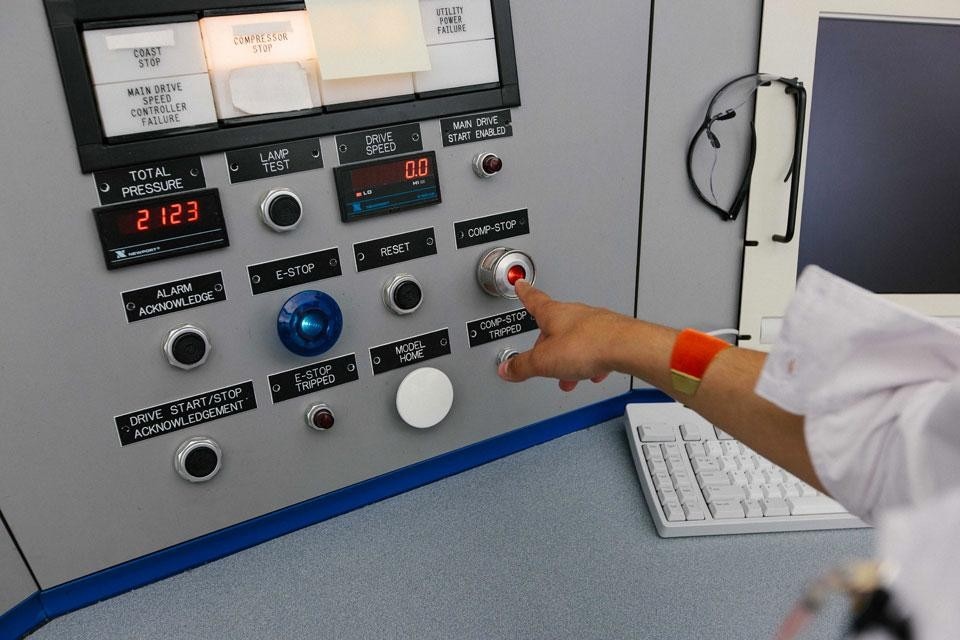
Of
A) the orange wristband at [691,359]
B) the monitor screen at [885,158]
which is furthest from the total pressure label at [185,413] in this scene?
the monitor screen at [885,158]

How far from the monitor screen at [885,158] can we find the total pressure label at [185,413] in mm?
771

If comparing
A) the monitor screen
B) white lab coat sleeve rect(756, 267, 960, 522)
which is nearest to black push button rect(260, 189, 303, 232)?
white lab coat sleeve rect(756, 267, 960, 522)

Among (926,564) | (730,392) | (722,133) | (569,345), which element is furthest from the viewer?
(722,133)

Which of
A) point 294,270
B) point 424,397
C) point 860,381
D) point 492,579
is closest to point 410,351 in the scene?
point 424,397

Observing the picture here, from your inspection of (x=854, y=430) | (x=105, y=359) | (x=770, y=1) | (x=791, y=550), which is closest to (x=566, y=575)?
(x=791, y=550)

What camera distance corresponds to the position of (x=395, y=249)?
0.79 m

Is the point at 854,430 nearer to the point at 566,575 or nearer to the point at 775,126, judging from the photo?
the point at 566,575

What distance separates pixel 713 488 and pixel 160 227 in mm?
664

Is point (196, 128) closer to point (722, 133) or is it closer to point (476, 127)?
→ point (476, 127)

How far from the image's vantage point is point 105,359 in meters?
0.67

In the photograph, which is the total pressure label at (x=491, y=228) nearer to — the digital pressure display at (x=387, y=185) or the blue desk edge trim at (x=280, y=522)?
the digital pressure display at (x=387, y=185)

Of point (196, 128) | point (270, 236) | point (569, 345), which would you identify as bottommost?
point (569, 345)

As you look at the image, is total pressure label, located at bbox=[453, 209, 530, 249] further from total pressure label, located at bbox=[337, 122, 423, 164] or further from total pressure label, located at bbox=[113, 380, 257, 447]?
total pressure label, located at bbox=[113, 380, 257, 447]

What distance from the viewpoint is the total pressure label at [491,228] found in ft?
2.70
